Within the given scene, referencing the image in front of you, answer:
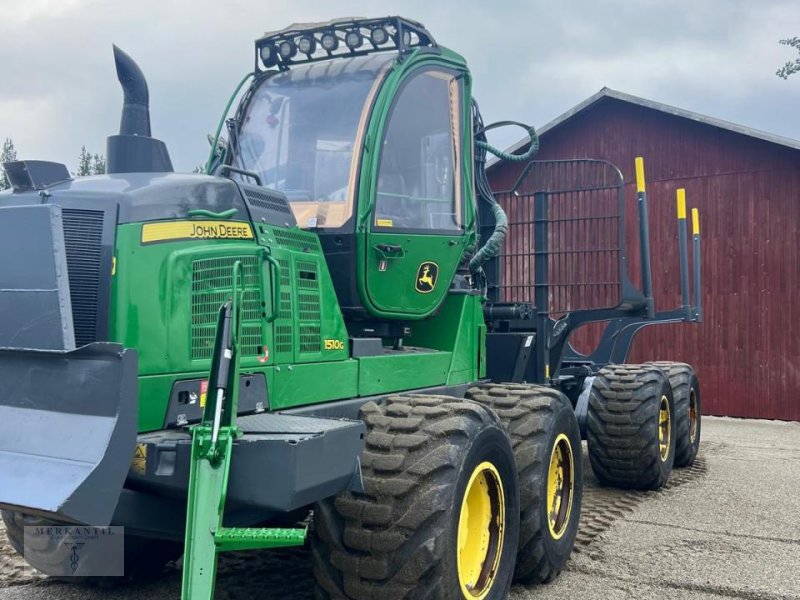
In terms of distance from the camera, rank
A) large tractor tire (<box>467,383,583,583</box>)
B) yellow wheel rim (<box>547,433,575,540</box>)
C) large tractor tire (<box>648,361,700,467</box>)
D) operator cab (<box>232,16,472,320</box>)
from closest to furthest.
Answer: operator cab (<box>232,16,472,320</box>)
large tractor tire (<box>467,383,583,583</box>)
yellow wheel rim (<box>547,433,575,540</box>)
large tractor tire (<box>648,361,700,467</box>)

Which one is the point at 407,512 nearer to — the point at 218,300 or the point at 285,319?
the point at 285,319

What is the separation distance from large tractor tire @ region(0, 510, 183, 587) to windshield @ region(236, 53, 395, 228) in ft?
6.50

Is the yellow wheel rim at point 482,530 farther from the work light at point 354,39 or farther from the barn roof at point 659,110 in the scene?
the barn roof at point 659,110

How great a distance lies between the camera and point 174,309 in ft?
10.8

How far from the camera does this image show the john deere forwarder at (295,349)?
9.71ft

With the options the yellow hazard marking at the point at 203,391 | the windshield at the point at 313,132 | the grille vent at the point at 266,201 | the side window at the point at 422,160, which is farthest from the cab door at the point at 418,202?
the yellow hazard marking at the point at 203,391

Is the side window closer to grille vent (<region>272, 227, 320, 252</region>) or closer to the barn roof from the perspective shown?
grille vent (<region>272, 227, 320, 252</region>)

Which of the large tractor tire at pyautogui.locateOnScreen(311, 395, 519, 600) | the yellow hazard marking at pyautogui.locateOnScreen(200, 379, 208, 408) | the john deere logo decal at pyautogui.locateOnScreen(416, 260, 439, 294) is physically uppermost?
the john deere logo decal at pyautogui.locateOnScreen(416, 260, 439, 294)

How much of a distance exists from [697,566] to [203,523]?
3.35 m

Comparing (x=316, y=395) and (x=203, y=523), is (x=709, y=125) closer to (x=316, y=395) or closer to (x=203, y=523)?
(x=316, y=395)

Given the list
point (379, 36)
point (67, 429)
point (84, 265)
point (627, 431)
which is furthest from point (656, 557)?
point (84, 265)

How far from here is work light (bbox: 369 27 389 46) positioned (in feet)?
16.2

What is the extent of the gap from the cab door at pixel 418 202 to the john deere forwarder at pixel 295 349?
1 centimetres

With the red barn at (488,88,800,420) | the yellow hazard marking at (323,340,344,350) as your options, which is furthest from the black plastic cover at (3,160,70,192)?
the red barn at (488,88,800,420)
